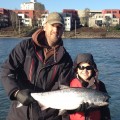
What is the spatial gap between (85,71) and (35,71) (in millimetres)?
649

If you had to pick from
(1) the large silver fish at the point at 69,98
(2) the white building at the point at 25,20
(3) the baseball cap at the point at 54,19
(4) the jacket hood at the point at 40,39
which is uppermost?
(3) the baseball cap at the point at 54,19

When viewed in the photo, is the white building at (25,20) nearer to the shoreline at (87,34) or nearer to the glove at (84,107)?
the shoreline at (87,34)

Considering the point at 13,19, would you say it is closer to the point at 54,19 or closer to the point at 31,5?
the point at 31,5

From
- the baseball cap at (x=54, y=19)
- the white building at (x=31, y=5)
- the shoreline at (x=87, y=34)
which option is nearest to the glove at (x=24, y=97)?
the baseball cap at (x=54, y=19)

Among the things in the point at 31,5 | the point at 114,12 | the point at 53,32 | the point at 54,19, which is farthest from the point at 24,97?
the point at 31,5

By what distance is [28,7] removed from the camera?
543 ft

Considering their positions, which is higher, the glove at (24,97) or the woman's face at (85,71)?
the woman's face at (85,71)

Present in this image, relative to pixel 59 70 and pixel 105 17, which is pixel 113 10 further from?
pixel 59 70

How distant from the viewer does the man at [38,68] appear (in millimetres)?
4340

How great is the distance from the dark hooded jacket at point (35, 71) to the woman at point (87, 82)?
22cm

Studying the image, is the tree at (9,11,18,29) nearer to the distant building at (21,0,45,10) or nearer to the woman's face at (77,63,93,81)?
the distant building at (21,0,45,10)

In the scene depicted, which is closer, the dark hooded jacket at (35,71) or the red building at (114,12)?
the dark hooded jacket at (35,71)

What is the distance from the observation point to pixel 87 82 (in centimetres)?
456

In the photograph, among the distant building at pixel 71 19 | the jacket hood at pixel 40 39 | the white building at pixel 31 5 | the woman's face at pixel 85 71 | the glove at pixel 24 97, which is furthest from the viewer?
the white building at pixel 31 5
